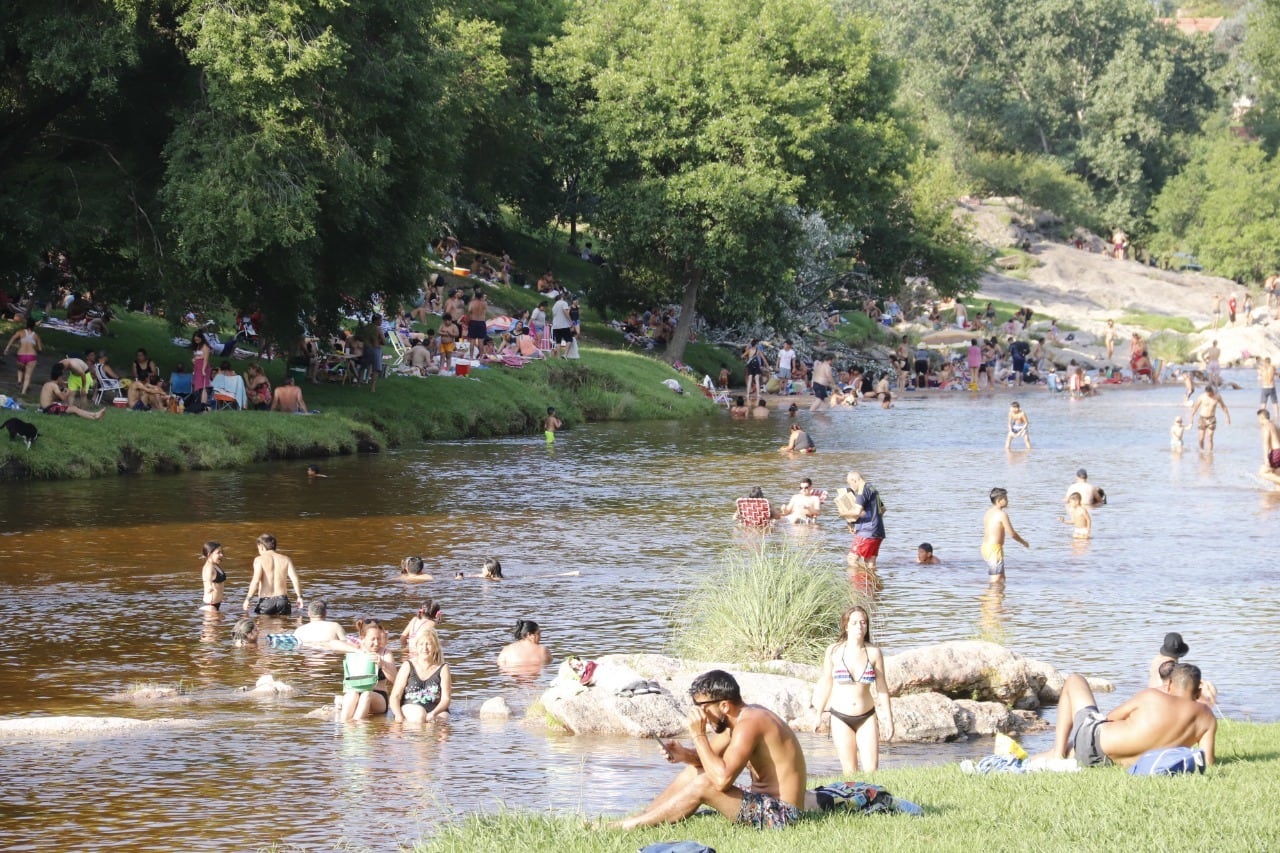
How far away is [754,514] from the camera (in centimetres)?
2555

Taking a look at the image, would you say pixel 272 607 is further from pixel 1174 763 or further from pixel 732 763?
pixel 1174 763

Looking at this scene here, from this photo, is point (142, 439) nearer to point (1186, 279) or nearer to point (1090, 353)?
point (1090, 353)

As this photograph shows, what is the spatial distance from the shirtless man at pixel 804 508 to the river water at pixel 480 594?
0.43 m

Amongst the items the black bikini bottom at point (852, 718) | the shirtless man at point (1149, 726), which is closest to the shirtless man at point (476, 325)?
the black bikini bottom at point (852, 718)

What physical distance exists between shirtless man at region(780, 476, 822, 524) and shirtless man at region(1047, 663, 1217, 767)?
48.4 ft

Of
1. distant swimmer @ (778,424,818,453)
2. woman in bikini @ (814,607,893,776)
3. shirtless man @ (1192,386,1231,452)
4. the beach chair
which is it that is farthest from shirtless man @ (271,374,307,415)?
woman in bikini @ (814,607,893,776)

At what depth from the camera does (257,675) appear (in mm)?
15969

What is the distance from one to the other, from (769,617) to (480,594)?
16.4 ft

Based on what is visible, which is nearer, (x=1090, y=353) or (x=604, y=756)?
(x=604, y=756)

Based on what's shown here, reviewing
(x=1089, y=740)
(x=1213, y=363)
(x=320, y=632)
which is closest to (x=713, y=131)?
(x=1213, y=363)

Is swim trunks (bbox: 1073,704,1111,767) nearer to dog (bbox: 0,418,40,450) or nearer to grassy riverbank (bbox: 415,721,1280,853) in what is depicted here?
grassy riverbank (bbox: 415,721,1280,853)

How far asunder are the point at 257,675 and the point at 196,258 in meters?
16.7

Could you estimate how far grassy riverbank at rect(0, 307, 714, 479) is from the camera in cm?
2980

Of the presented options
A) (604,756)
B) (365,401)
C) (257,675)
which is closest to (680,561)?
(257,675)
